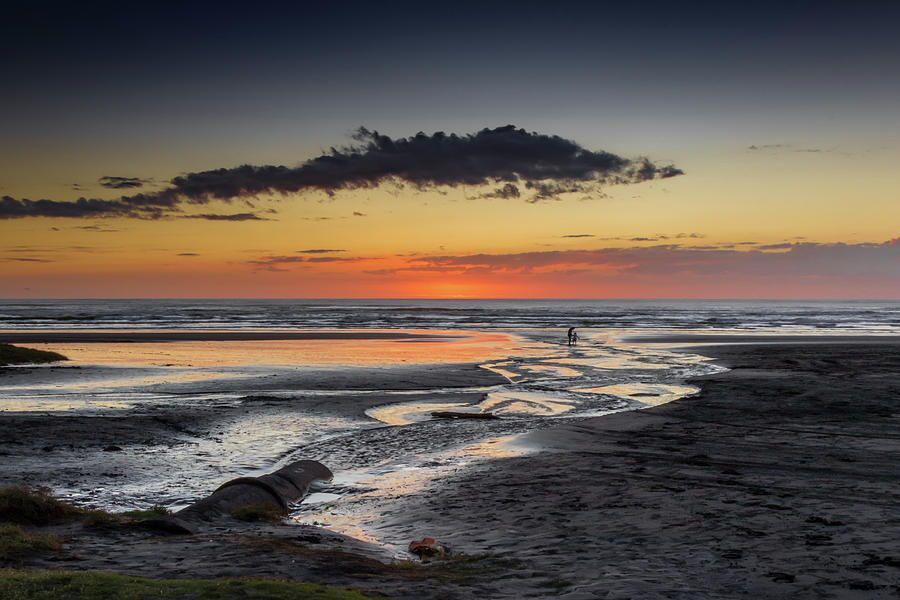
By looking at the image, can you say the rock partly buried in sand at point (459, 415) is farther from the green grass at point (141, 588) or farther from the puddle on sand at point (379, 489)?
the green grass at point (141, 588)

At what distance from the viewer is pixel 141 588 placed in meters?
5.27

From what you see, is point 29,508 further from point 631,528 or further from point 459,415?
point 459,415

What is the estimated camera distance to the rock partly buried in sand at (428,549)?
7.16 m

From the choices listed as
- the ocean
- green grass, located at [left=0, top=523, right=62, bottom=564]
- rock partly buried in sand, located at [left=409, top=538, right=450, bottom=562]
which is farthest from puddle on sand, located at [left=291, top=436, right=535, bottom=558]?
the ocean

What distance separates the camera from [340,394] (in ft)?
68.2

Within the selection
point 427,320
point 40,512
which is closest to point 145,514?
point 40,512

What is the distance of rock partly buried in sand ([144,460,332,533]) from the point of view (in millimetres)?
7814

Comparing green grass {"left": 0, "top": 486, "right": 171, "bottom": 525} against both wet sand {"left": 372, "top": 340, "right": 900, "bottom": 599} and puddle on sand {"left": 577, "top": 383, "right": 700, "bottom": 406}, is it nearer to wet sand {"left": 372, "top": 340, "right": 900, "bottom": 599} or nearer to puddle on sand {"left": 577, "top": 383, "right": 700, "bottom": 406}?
wet sand {"left": 372, "top": 340, "right": 900, "bottom": 599}

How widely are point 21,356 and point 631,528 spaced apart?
100 feet

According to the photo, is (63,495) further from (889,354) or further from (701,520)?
(889,354)

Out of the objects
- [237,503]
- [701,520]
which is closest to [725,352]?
[701,520]

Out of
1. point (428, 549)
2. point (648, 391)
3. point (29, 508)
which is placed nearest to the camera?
point (428, 549)

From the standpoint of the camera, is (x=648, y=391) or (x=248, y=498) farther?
(x=648, y=391)

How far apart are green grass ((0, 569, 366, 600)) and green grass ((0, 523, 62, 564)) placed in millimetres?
884
